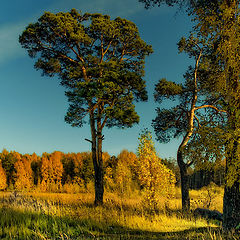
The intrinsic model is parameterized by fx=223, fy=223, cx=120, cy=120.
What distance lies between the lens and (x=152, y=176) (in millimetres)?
10523

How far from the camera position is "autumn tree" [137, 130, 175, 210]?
10.3 metres

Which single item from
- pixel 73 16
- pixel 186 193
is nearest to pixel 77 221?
pixel 186 193

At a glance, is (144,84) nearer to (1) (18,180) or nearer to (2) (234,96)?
(2) (234,96)

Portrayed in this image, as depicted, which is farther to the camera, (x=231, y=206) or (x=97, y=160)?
(x=97, y=160)

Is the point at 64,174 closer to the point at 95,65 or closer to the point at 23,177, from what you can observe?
the point at 23,177

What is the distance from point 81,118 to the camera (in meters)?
13.3

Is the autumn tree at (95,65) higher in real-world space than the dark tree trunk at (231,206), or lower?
higher

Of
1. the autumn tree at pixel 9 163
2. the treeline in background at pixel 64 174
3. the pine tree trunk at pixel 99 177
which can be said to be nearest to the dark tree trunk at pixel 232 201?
the pine tree trunk at pixel 99 177

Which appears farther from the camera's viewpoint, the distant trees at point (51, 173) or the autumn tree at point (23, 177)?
the distant trees at point (51, 173)

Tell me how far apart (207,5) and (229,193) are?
635 cm

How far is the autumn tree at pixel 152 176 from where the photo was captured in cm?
1031

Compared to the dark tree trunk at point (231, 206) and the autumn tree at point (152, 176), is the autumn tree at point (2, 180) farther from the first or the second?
the dark tree trunk at point (231, 206)

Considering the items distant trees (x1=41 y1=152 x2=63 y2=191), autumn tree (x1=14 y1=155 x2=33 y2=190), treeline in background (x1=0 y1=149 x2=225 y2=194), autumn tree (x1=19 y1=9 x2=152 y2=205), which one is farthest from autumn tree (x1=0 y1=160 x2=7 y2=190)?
autumn tree (x1=19 y1=9 x2=152 y2=205)

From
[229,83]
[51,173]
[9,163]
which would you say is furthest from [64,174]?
[229,83]
